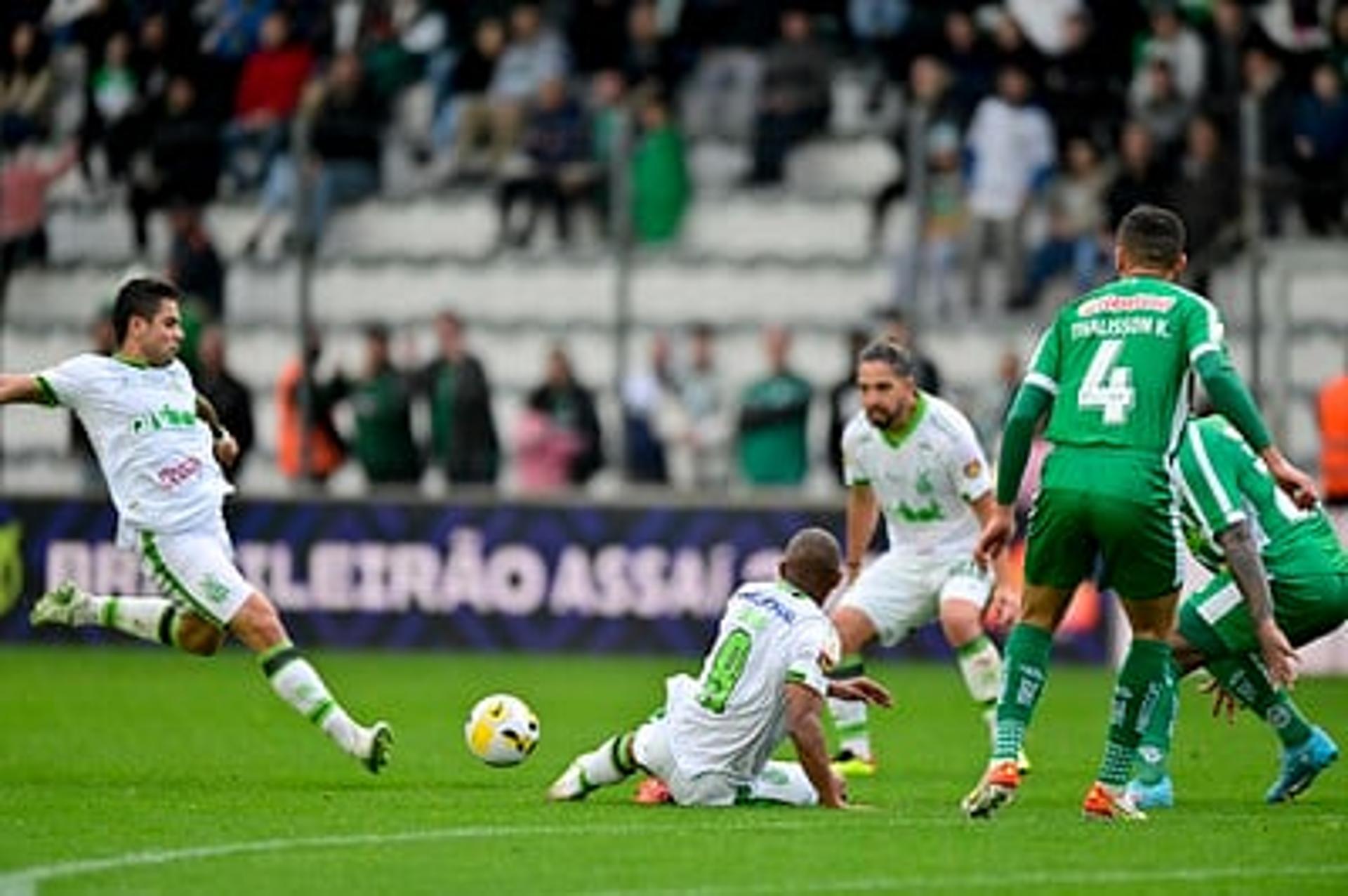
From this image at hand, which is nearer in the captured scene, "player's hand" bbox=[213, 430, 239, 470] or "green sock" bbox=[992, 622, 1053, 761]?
"green sock" bbox=[992, 622, 1053, 761]

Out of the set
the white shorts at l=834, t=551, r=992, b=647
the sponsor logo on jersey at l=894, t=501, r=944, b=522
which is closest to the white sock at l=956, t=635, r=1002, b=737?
the white shorts at l=834, t=551, r=992, b=647

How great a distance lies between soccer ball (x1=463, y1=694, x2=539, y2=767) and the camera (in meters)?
15.4

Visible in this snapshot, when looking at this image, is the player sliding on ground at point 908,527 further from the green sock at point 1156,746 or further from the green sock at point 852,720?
the green sock at point 1156,746

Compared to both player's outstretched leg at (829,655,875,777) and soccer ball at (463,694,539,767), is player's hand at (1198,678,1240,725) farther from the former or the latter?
soccer ball at (463,694,539,767)

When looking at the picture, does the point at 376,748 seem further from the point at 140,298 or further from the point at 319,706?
the point at 140,298

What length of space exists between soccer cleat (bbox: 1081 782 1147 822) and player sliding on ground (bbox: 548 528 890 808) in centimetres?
91

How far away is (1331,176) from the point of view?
87.0 ft

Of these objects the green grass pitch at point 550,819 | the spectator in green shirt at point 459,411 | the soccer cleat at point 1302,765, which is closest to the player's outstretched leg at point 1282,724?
the soccer cleat at point 1302,765

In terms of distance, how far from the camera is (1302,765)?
50.3 feet

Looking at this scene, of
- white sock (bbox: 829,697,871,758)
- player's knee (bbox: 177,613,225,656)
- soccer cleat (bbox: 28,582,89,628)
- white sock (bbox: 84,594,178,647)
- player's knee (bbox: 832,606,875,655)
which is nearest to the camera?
player's knee (bbox: 177,613,225,656)

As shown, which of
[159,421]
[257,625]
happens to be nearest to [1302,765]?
[257,625]

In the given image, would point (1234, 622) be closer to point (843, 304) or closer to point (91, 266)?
point (843, 304)

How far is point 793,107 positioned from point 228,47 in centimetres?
520

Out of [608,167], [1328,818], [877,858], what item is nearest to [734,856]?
[877,858]
